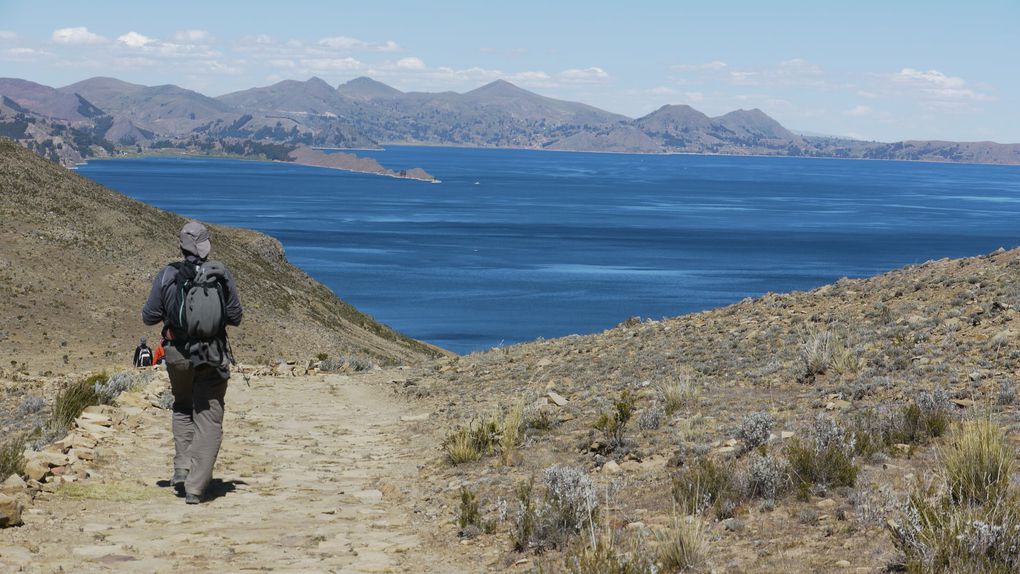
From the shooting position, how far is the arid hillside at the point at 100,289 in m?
39.6

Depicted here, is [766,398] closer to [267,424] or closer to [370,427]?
[370,427]

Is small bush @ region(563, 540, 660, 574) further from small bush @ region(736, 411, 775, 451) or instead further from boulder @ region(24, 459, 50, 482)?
boulder @ region(24, 459, 50, 482)

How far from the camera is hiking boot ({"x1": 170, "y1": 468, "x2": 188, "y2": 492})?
891cm

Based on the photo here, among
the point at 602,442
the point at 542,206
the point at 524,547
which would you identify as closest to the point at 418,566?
the point at 524,547

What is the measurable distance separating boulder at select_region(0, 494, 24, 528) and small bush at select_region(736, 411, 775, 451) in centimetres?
600

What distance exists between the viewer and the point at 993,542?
5512mm

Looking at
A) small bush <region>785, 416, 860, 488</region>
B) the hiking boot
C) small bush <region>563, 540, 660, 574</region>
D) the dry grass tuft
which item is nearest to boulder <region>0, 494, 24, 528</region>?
the dry grass tuft

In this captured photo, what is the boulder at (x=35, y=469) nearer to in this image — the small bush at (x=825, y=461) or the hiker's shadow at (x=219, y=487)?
the hiker's shadow at (x=219, y=487)

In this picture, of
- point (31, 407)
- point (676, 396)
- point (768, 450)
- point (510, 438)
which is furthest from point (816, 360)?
point (31, 407)

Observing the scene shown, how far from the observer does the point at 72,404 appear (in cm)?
1226

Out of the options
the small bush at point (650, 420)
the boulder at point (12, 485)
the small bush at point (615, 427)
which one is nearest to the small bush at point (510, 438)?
the small bush at point (615, 427)

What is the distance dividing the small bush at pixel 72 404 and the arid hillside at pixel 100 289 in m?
21.5

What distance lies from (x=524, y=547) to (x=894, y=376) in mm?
5979

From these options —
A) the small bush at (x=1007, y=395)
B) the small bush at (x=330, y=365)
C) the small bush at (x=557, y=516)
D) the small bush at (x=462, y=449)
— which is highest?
the small bush at (x=1007, y=395)
